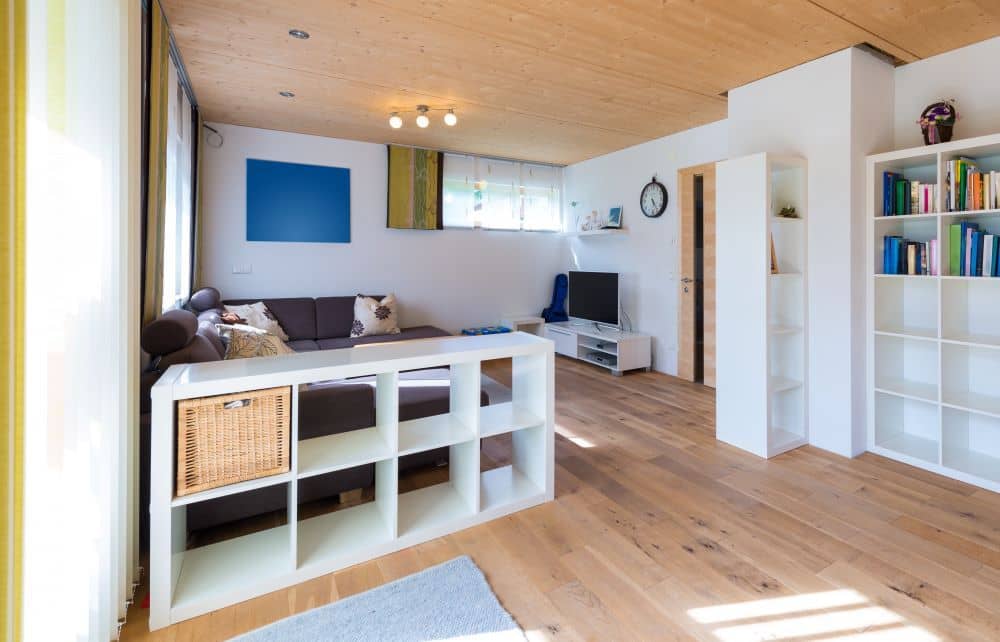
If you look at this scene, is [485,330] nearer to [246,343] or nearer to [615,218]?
[615,218]

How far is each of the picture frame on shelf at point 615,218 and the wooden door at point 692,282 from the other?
0.87 m

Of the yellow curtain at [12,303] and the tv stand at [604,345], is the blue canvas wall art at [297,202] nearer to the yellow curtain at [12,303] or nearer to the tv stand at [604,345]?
the tv stand at [604,345]

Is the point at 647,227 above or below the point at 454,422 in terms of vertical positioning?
above

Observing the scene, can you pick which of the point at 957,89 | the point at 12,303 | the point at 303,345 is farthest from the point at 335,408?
the point at 957,89

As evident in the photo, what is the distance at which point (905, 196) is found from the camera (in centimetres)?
292

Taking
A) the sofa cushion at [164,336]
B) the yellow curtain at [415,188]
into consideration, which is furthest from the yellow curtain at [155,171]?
the yellow curtain at [415,188]

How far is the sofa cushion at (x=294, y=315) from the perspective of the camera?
4.73 meters

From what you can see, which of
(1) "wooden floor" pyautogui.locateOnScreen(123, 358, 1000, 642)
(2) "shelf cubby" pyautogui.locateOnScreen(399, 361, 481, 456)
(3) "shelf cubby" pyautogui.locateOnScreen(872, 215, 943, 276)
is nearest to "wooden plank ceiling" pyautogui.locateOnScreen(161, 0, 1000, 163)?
(3) "shelf cubby" pyautogui.locateOnScreen(872, 215, 943, 276)

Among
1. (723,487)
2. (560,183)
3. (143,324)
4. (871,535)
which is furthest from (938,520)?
(560,183)

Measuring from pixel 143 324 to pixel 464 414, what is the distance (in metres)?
1.42

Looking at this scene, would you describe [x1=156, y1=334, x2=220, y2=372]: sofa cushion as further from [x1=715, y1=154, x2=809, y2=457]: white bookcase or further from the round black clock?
the round black clock

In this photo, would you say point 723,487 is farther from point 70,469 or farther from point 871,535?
point 70,469

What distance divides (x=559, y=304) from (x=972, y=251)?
4299mm

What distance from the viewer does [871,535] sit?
215 cm
